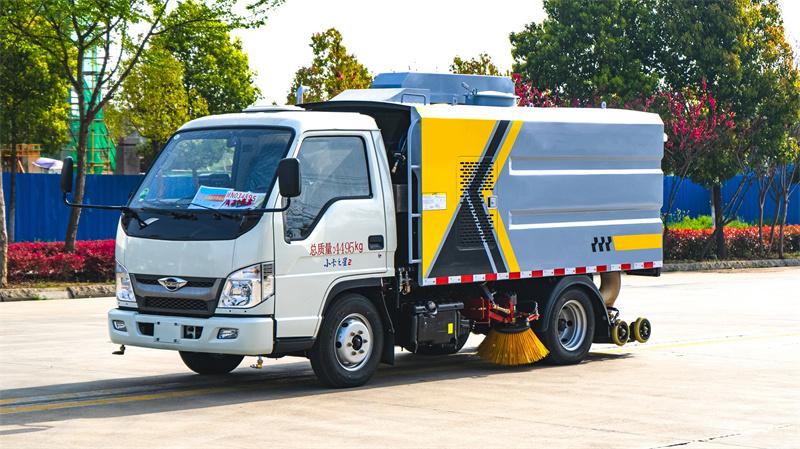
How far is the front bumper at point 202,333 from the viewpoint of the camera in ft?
30.1

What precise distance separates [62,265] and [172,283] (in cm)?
1330

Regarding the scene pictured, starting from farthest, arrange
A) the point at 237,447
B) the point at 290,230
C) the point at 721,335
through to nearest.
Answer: the point at 721,335 → the point at 290,230 → the point at 237,447

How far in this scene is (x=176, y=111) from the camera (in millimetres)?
45594

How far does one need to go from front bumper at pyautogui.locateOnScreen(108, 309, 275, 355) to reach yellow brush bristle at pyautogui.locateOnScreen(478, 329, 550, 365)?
3.16 metres

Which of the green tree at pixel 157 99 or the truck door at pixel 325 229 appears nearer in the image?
the truck door at pixel 325 229

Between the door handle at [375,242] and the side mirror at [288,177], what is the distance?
1.26 m

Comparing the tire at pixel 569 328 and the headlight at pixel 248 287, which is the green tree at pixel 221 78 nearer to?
the tire at pixel 569 328

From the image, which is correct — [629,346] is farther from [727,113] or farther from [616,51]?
[616,51]

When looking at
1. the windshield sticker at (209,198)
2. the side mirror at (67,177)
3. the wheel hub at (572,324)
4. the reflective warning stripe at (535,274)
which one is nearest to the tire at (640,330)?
the reflective warning stripe at (535,274)

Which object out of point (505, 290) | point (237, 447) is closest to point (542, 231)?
point (505, 290)

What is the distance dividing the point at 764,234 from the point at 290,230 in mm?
29105

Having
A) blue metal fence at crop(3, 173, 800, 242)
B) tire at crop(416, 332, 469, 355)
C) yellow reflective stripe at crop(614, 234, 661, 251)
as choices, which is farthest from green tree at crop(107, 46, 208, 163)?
yellow reflective stripe at crop(614, 234, 661, 251)

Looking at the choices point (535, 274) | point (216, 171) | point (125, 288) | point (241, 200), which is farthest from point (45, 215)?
point (241, 200)

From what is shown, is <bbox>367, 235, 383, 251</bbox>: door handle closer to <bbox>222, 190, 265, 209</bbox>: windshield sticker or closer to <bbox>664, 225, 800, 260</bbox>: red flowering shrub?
<bbox>222, 190, 265, 209</bbox>: windshield sticker
